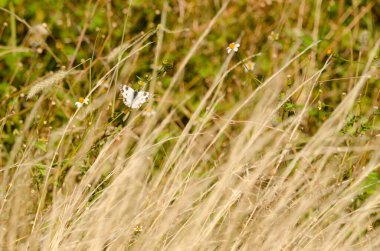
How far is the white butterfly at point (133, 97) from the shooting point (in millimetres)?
2242

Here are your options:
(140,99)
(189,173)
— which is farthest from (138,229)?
(140,99)

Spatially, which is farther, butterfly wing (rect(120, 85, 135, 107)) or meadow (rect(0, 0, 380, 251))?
butterfly wing (rect(120, 85, 135, 107))

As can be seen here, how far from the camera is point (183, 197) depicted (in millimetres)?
2152

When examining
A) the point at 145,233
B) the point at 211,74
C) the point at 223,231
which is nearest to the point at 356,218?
the point at 223,231

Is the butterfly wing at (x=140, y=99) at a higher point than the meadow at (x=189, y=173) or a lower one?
higher

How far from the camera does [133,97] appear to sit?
2.26 metres

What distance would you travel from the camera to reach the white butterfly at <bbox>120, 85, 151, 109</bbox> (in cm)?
224

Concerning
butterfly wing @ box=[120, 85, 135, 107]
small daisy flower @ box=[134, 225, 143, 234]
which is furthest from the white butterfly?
small daisy flower @ box=[134, 225, 143, 234]

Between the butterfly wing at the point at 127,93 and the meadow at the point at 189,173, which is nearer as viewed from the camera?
the meadow at the point at 189,173

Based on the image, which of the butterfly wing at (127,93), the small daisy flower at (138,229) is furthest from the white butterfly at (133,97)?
the small daisy flower at (138,229)

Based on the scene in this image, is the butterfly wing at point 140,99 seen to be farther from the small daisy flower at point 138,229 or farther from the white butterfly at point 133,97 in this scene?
the small daisy flower at point 138,229

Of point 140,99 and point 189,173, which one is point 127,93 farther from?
point 189,173

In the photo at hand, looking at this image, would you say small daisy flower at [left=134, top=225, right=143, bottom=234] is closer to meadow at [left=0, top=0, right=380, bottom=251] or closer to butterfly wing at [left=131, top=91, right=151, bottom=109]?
meadow at [left=0, top=0, right=380, bottom=251]

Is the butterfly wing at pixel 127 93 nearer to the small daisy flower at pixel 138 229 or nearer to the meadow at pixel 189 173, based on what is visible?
the meadow at pixel 189 173
